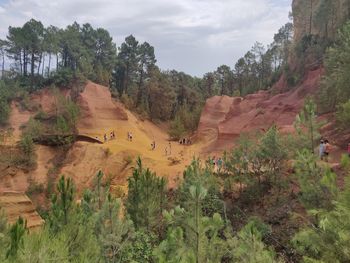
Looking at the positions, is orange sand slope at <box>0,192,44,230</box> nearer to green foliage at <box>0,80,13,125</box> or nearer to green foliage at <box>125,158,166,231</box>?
green foliage at <box>125,158,166,231</box>

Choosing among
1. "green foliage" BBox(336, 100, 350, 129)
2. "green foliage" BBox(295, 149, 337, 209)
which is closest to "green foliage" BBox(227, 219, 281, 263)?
"green foliage" BBox(295, 149, 337, 209)

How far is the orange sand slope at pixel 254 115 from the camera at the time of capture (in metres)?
41.9

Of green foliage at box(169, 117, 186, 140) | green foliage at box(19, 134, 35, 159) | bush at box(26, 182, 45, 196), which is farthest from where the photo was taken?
green foliage at box(169, 117, 186, 140)

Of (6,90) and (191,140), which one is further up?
(6,90)

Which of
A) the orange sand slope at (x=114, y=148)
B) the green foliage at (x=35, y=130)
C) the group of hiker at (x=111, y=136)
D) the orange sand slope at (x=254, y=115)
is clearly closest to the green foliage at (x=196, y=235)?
the orange sand slope at (x=114, y=148)

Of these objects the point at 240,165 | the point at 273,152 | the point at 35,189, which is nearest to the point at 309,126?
the point at 273,152

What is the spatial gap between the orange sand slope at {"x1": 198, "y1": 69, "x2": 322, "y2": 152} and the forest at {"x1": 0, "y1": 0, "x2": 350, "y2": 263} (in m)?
3.44

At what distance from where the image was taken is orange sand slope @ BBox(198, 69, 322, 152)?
137 ft

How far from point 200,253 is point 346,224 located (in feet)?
9.68

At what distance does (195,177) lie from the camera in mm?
→ 18781

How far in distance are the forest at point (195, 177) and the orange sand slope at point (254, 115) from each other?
3.44 meters

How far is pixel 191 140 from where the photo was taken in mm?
52781

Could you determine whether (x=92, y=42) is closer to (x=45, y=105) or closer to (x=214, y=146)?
(x=45, y=105)

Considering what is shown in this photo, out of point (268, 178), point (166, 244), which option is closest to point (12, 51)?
point (268, 178)
